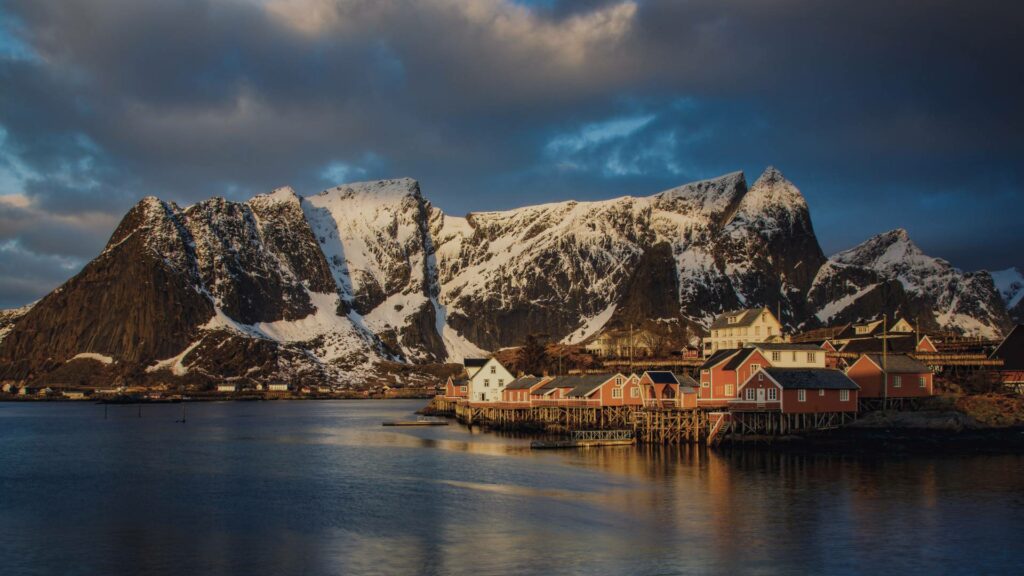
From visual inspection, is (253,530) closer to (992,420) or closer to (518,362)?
(992,420)

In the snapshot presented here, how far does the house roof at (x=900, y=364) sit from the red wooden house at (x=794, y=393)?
18.7 feet

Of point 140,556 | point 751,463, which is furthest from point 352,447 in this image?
point 140,556

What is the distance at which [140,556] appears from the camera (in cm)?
3831

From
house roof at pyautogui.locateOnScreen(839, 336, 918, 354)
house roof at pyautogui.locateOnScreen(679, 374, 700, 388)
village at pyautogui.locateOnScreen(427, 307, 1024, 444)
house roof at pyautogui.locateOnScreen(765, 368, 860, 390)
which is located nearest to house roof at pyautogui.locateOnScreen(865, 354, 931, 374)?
village at pyautogui.locateOnScreen(427, 307, 1024, 444)

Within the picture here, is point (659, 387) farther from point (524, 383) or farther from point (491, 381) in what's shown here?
point (491, 381)

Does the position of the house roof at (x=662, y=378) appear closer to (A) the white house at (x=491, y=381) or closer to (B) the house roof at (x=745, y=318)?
(A) the white house at (x=491, y=381)

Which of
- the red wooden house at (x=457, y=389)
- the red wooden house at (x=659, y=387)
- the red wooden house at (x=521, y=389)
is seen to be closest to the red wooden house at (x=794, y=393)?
the red wooden house at (x=659, y=387)

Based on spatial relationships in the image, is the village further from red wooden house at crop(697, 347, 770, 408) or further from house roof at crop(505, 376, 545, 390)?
house roof at crop(505, 376, 545, 390)

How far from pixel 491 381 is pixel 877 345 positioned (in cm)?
4612

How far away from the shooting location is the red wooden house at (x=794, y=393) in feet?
248

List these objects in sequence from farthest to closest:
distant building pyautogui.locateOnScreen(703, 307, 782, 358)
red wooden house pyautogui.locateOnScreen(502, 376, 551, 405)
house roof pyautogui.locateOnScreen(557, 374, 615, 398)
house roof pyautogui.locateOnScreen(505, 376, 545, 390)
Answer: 1. distant building pyautogui.locateOnScreen(703, 307, 782, 358)
2. house roof pyautogui.locateOnScreen(505, 376, 545, 390)
3. red wooden house pyautogui.locateOnScreen(502, 376, 551, 405)
4. house roof pyautogui.locateOnScreen(557, 374, 615, 398)

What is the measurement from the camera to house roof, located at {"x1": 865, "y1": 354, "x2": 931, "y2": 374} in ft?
269

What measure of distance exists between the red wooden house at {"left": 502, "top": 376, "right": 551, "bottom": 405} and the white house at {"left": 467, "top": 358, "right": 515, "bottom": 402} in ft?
7.67

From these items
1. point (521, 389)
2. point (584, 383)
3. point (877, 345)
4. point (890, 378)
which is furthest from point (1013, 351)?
point (521, 389)
